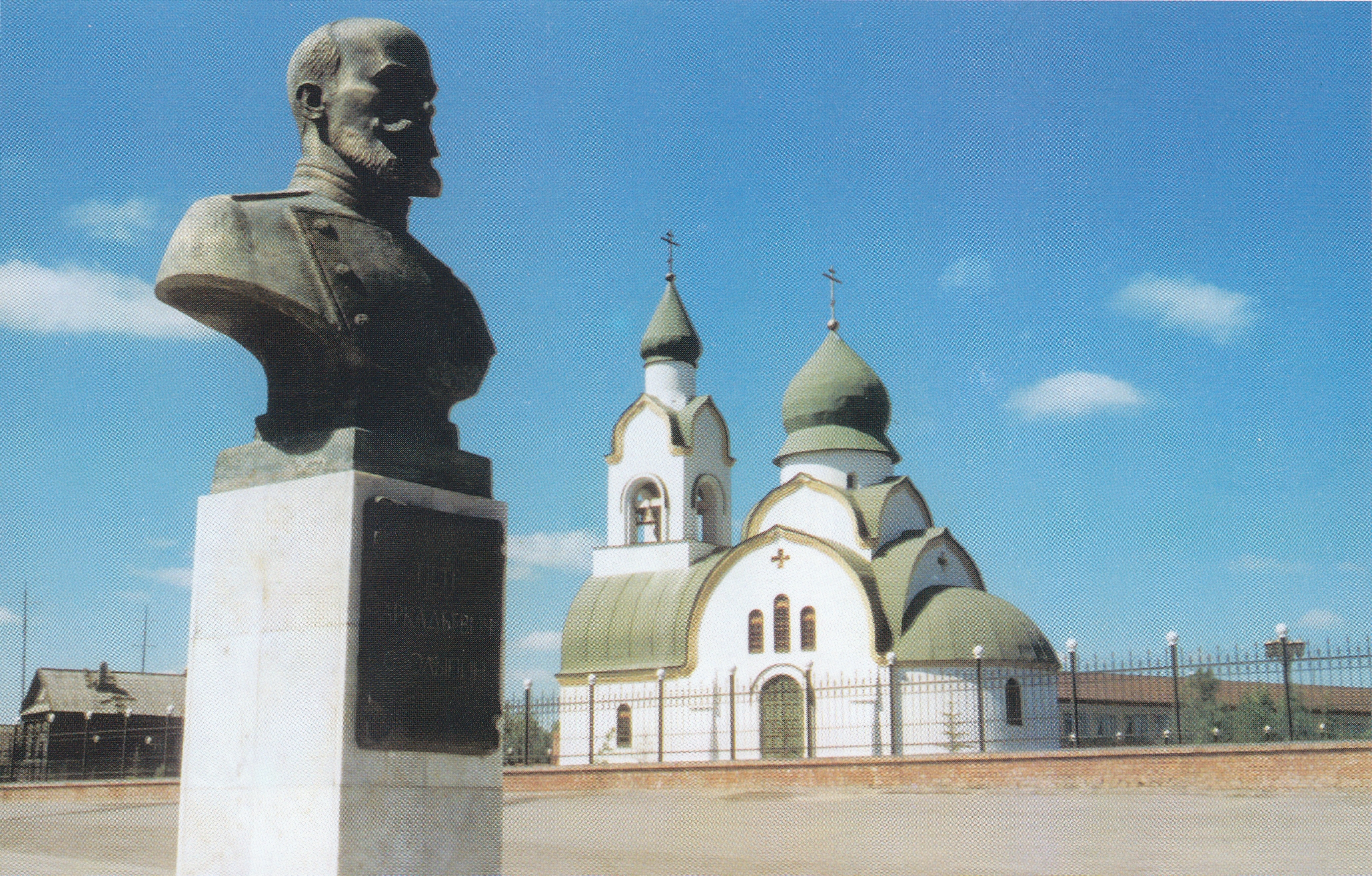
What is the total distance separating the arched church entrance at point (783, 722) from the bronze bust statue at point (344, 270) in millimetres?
20812

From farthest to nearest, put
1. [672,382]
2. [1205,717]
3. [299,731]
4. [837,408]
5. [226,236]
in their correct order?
[1205,717], [672,382], [837,408], [226,236], [299,731]

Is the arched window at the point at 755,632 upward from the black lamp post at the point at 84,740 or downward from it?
upward

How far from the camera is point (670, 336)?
32.9 metres

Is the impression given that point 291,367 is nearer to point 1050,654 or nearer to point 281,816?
point 281,816

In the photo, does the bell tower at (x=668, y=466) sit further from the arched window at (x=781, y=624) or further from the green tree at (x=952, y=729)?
the green tree at (x=952, y=729)

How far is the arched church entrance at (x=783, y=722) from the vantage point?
25.7 meters

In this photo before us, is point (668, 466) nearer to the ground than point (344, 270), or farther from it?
farther from it

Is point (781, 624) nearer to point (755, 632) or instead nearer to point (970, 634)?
point (755, 632)

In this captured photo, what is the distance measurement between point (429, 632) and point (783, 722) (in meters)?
21.8

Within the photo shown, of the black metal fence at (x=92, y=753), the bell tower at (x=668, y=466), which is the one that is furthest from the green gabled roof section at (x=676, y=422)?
the black metal fence at (x=92, y=753)

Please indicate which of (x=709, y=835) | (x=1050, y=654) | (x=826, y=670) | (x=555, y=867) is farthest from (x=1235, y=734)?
(x=555, y=867)

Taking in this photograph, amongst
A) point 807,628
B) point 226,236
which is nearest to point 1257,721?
point 807,628

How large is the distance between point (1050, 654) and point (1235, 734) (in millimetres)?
7805

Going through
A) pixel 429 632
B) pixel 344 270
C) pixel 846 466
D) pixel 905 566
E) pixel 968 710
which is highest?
pixel 846 466
